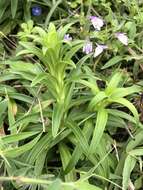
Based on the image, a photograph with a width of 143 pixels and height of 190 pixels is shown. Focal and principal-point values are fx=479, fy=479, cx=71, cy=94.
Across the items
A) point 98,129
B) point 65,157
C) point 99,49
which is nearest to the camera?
point 98,129

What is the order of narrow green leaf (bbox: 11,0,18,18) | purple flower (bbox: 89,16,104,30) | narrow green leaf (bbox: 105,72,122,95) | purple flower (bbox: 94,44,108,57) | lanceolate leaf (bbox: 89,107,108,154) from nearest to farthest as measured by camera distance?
1. lanceolate leaf (bbox: 89,107,108,154)
2. narrow green leaf (bbox: 105,72,122,95)
3. purple flower (bbox: 94,44,108,57)
4. purple flower (bbox: 89,16,104,30)
5. narrow green leaf (bbox: 11,0,18,18)

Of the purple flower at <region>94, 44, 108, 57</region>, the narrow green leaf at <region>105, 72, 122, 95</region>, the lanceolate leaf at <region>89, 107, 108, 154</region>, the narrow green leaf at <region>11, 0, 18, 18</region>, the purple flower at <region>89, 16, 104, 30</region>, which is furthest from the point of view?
the narrow green leaf at <region>11, 0, 18, 18</region>

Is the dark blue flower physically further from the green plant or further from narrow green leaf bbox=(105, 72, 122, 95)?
narrow green leaf bbox=(105, 72, 122, 95)

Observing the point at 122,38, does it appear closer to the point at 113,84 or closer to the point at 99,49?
the point at 99,49

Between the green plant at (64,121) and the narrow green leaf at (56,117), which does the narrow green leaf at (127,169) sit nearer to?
the green plant at (64,121)

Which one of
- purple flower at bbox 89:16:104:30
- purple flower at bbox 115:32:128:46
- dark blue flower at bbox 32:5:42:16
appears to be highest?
dark blue flower at bbox 32:5:42:16

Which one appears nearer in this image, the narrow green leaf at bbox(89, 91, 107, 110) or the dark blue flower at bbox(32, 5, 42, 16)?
the narrow green leaf at bbox(89, 91, 107, 110)

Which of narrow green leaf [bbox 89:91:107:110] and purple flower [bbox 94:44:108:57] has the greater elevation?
purple flower [bbox 94:44:108:57]

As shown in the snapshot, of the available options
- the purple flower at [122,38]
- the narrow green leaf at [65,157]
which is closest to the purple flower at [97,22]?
the purple flower at [122,38]

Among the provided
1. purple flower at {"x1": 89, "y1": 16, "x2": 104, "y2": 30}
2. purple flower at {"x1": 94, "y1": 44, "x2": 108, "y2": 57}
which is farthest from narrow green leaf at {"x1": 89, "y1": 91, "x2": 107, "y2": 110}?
purple flower at {"x1": 89, "y1": 16, "x2": 104, "y2": 30}

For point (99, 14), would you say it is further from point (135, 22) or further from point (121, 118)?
point (121, 118)

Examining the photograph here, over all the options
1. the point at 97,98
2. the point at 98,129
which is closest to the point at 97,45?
the point at 97,98
